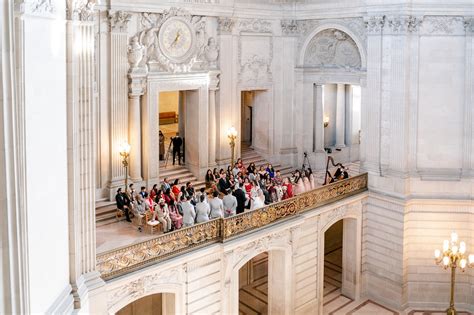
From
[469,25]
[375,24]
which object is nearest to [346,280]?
[375,24]

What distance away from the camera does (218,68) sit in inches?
781

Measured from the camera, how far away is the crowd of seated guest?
562 inches

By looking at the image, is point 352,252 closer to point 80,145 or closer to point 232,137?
point 232,137

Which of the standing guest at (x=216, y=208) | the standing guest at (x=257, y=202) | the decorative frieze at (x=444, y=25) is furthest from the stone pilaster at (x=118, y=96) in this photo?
the decorative frieze at (x=444, y=25)

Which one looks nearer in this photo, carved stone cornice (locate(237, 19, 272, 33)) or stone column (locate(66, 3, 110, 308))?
stone column (locate(66, 3, 110, 308))

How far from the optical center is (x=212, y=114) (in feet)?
65.2

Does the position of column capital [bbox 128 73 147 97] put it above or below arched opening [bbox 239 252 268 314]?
above

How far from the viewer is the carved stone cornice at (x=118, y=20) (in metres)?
16.4

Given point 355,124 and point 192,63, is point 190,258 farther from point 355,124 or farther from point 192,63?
point 355,124

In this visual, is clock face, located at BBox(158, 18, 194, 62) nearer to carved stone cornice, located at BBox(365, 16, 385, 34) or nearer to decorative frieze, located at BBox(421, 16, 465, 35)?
carved stone cornice, located at BBox(365, 16, 385, 34)

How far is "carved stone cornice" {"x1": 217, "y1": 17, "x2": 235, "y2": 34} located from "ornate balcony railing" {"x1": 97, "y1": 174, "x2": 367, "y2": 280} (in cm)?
671

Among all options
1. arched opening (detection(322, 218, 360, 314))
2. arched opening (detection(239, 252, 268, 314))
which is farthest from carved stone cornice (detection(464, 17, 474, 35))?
arched opening (detection(239, 252, 268, 314))

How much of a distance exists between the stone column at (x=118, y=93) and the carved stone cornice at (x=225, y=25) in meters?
3.88

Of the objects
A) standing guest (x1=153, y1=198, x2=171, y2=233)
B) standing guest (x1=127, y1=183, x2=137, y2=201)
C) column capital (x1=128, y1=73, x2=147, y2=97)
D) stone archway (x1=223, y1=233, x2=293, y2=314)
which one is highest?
column capital (x1=128, y1=73, x2=147, y2=97)
